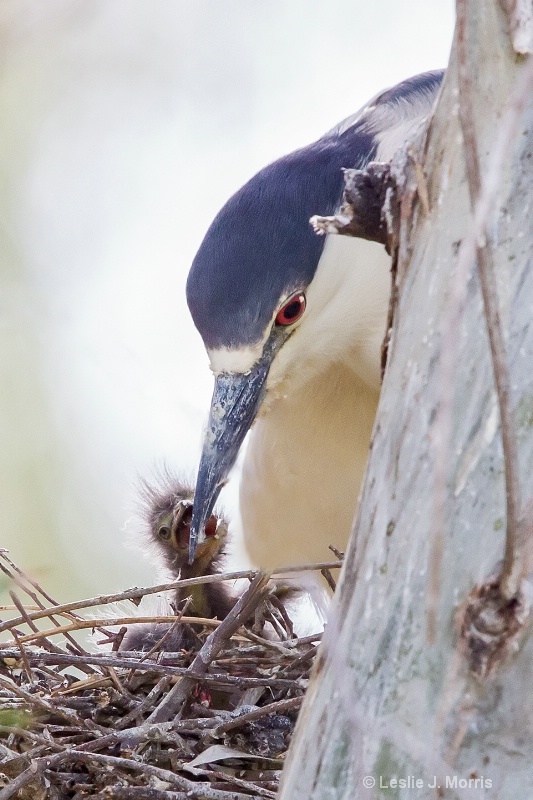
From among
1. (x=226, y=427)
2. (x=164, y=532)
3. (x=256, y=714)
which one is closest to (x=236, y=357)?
(x=226, y=427)

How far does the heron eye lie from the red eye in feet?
3.09

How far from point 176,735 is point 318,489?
770 mm

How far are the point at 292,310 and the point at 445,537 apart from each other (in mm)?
1106

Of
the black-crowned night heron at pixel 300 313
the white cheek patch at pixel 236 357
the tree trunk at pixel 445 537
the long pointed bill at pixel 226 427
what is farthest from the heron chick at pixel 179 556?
the tree trunk at pixel 445 537

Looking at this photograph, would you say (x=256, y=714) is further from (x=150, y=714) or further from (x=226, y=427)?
(x=226, y=427)

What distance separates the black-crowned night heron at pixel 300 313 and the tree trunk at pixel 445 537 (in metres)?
0.91

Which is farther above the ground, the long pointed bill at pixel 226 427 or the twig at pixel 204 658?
the long pointed bill at pixel 226 427

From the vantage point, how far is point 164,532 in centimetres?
263

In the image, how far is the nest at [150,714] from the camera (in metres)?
1.58

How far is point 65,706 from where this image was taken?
184 cm

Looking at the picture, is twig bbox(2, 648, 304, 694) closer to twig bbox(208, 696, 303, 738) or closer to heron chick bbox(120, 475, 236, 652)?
twig bbox(208, 696, 303, 738)

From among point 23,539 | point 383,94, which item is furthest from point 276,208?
point 23,539

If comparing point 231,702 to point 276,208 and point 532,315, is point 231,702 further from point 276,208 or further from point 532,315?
point 532,315

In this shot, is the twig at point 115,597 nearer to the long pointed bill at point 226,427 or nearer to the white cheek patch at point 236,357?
the long pointed bill at point 226,427
